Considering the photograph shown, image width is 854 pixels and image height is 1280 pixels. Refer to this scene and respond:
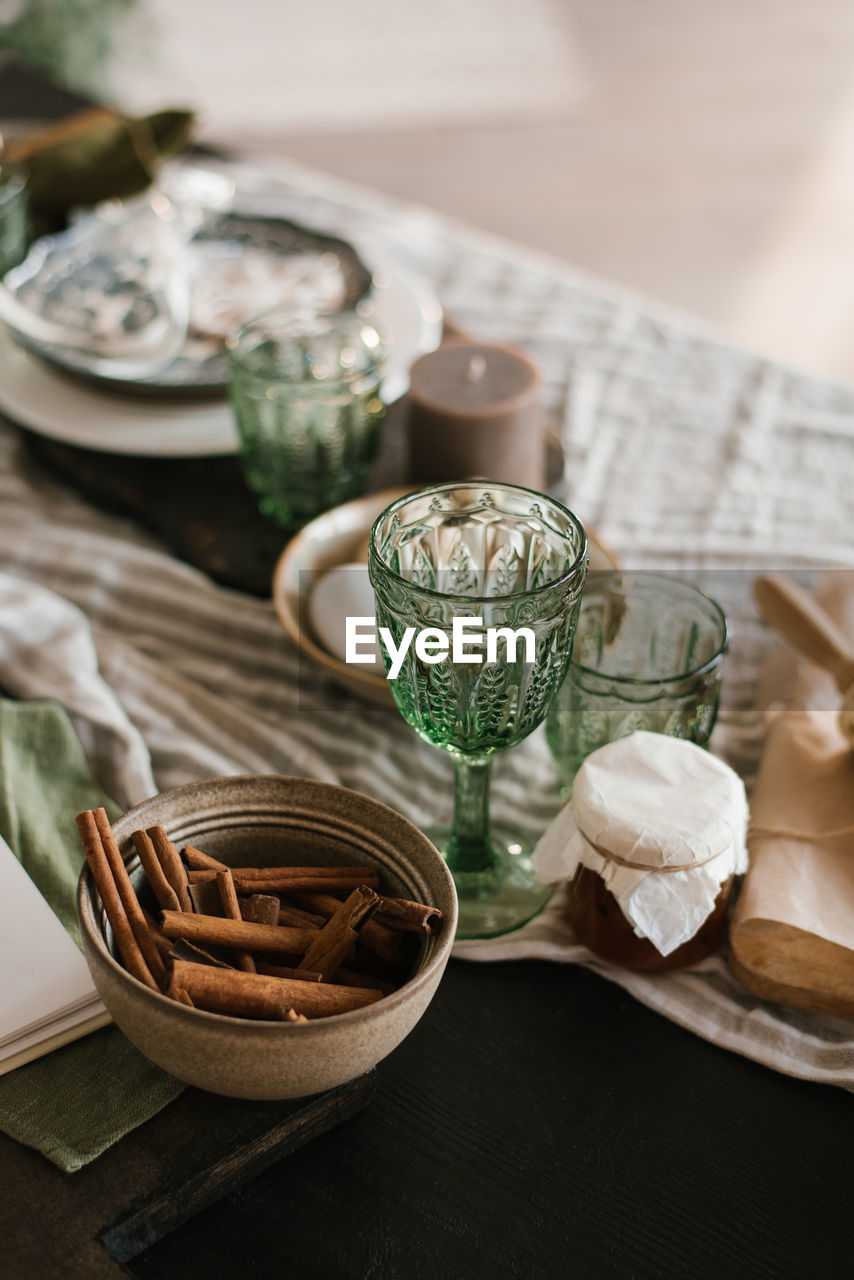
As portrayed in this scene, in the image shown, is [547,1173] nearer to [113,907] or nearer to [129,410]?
[113,907]

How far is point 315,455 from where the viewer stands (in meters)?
0.67

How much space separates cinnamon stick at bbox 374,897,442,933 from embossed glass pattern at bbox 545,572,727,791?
14 centimetres

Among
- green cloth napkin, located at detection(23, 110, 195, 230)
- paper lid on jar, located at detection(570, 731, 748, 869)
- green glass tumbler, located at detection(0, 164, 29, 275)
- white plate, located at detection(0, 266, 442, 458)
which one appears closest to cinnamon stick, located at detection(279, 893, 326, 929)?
paper lid on jar, located at detection(570, 731, 748, 869)

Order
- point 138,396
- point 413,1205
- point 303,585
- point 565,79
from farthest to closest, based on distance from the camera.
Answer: point 565,79, point 138,396, point 303,585, point 413,1205

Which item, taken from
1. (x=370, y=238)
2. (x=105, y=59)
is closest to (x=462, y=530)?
(x=370, y=238)

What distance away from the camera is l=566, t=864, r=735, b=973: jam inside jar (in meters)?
0.46

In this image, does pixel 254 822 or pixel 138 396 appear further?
pixel 138 396

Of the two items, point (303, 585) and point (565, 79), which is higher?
point (303, 585)

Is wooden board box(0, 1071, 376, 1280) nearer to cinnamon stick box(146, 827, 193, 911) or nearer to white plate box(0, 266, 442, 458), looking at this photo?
cinnamon stick box(146, 827, 193, 911)

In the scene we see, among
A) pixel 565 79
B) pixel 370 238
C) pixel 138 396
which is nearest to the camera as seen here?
pixel 138 396

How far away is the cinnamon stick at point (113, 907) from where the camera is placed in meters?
0.38

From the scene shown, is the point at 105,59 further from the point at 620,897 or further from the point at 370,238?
the point at 620,897

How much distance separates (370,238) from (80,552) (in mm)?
491

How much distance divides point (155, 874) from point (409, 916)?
9 centimetres
